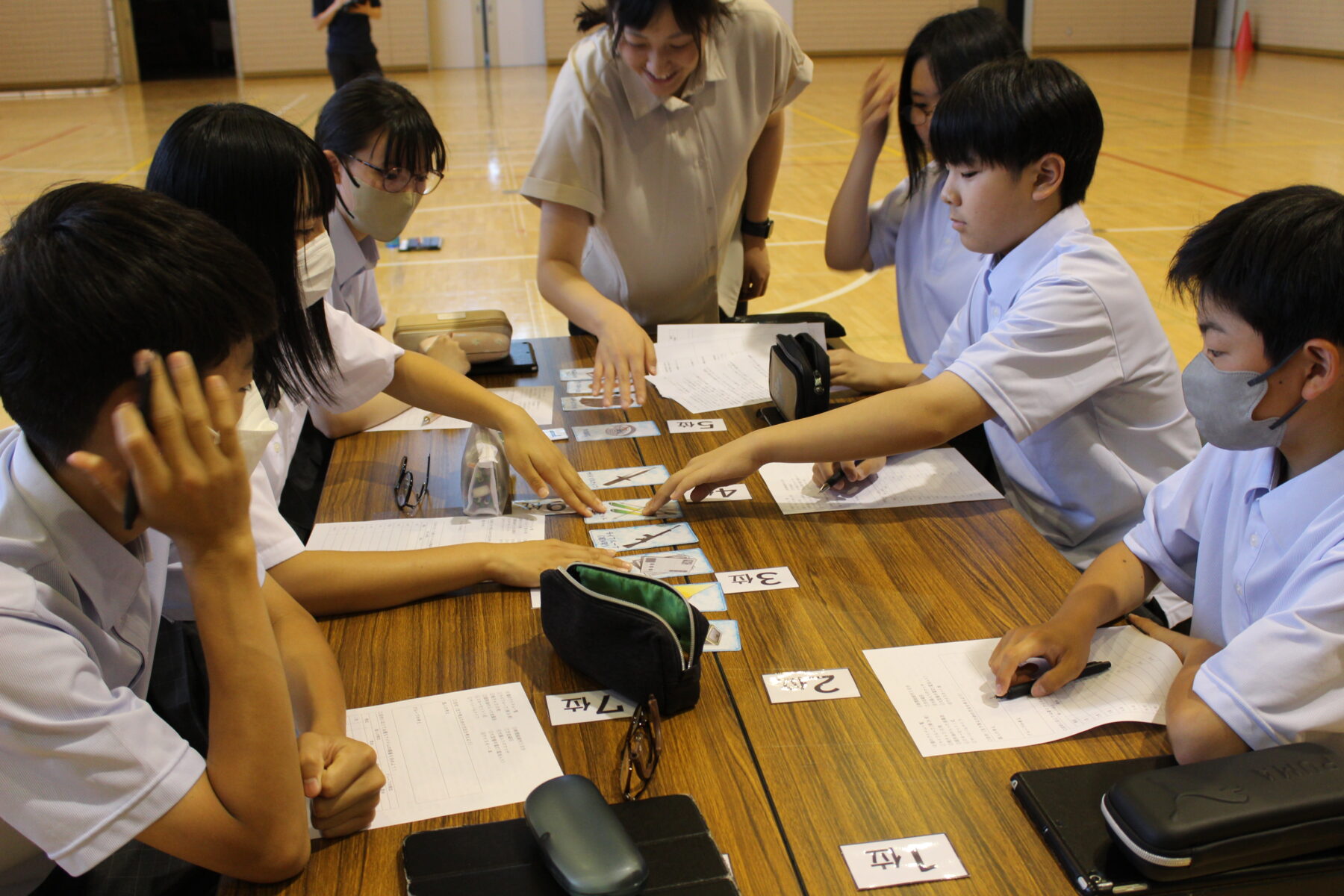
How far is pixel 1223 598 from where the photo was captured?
1315 mm

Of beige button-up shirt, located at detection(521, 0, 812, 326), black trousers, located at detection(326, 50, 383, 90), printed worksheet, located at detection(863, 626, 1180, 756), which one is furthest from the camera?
black trousers, located at detection(326, 50, 383, 90)

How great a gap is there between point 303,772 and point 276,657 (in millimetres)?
123

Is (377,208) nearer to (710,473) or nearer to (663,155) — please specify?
(663,155)

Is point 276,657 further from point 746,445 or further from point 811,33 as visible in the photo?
point 811,33

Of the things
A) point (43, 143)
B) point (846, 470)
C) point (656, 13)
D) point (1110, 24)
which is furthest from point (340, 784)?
point (1110, 24)

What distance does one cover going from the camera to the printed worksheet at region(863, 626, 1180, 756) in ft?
3.69

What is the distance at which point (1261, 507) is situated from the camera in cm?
125

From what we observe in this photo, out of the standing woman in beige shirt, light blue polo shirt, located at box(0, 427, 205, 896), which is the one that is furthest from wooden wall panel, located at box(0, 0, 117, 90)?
light blue polo shirt, located at box(0, 427, 205, 896)

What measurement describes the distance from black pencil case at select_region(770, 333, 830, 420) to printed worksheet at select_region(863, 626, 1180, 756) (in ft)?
2.15

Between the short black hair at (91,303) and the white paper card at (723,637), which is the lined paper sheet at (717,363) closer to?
the white paper card at (723,637)

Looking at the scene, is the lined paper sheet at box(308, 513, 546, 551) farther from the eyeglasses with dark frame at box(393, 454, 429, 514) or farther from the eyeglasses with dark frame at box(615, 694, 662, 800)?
the eyeglasses with dark frame at box(615, 694, 662, 800)

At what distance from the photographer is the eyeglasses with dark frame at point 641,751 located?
41.3 inches

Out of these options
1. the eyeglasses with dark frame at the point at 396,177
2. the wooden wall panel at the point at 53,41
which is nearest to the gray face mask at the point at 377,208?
the eyeglasses with dark frame at the point at 396,177

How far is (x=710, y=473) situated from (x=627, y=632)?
520 millimetres
